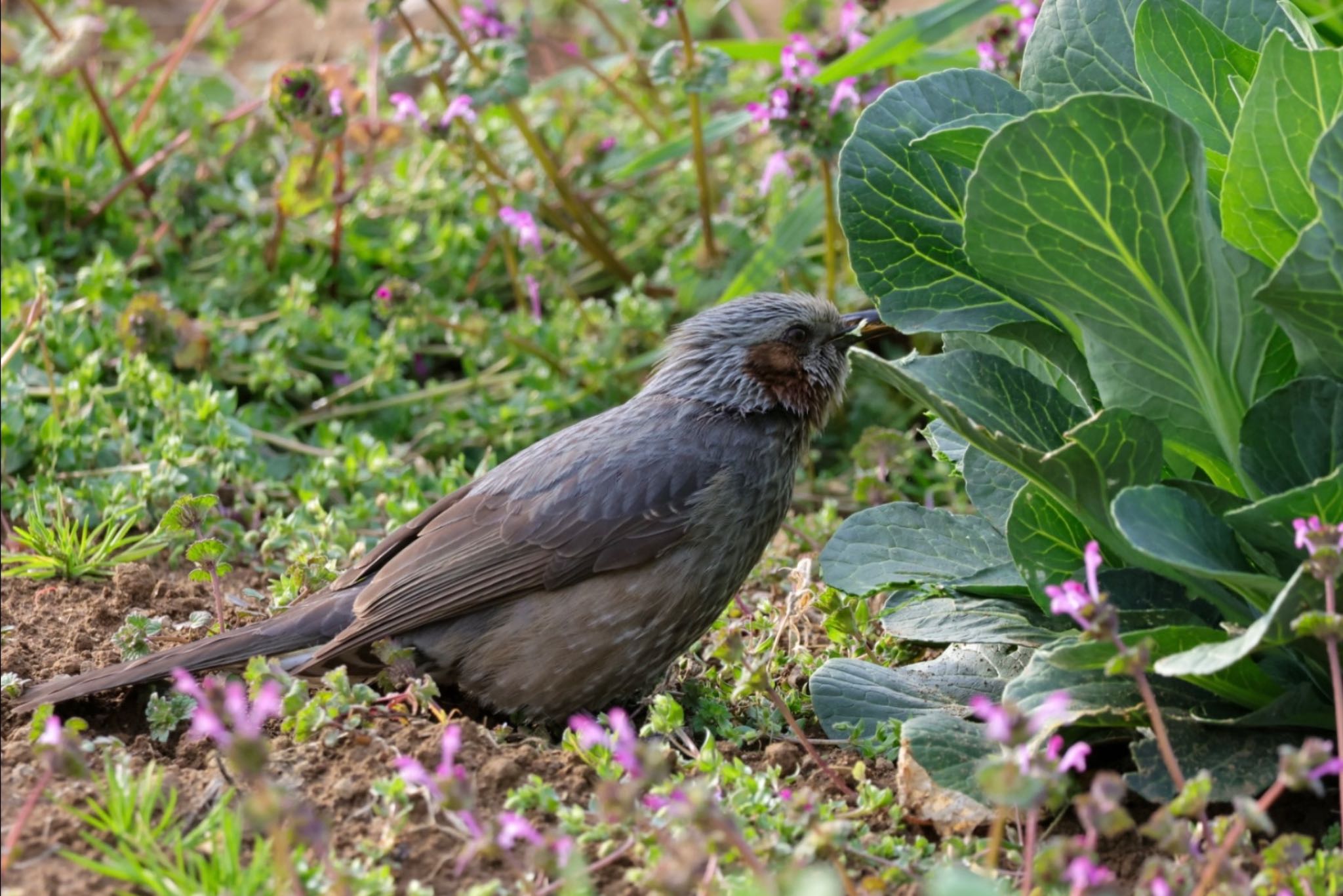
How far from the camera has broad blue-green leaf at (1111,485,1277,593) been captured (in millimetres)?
2793

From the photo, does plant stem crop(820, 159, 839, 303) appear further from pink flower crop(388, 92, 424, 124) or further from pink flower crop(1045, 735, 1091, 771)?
pink flower crop(1045, 735, 1091, 771)

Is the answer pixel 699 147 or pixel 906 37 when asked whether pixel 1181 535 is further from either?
pixel 699 147

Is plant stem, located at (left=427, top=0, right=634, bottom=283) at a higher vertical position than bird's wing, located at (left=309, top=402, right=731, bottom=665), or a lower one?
higher

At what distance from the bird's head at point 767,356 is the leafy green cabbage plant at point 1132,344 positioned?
2.67 feet

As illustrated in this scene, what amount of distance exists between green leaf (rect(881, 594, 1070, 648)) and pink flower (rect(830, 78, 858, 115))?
208 cm

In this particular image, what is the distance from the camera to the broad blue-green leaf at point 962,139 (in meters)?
3.19

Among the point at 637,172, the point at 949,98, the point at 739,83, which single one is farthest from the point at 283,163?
the point at 949,98

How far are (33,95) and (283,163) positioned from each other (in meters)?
1.13

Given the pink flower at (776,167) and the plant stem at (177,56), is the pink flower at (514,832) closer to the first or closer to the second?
the pink flower at (776,167)

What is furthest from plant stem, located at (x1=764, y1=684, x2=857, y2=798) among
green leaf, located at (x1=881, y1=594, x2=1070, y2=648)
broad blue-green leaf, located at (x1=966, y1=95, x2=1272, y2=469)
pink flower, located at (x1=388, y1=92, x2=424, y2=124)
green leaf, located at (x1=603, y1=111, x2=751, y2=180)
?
pink flower, located at (x1=388, y1=92, x2=424, y2=124)

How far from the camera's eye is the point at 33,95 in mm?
6531

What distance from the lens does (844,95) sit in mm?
5137

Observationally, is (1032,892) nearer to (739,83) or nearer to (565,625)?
(565,625)

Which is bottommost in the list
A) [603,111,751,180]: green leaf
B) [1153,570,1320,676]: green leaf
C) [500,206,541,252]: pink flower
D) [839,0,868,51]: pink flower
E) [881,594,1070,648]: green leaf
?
[881,594,1070,648]: green leaf
